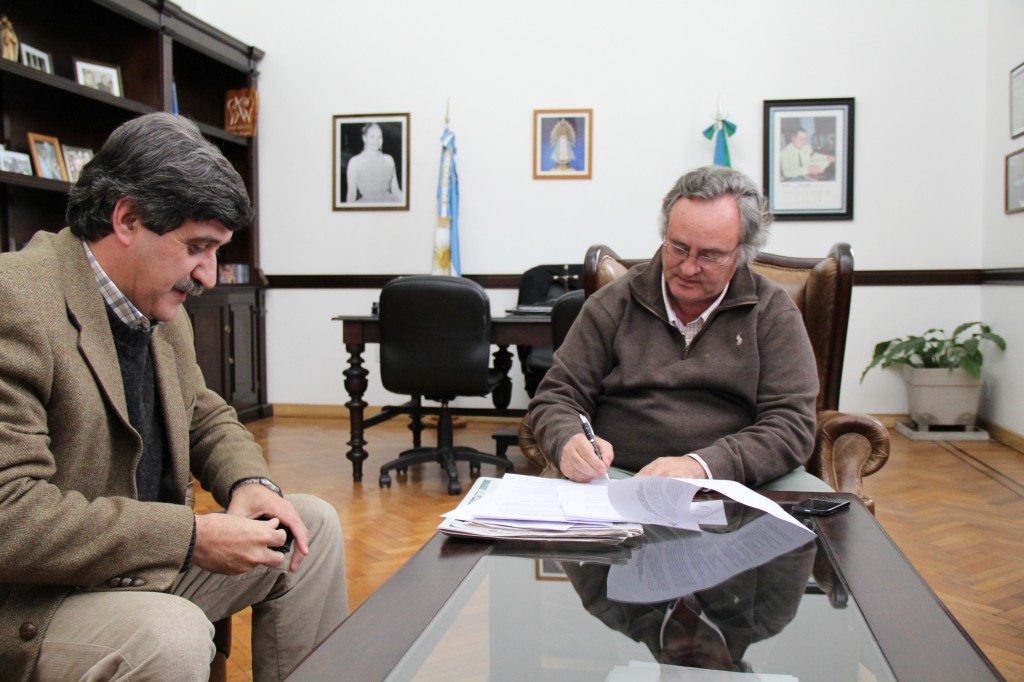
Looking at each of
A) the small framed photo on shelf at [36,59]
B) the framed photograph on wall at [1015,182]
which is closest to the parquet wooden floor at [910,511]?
the framed photograph on wall at [1015,182]

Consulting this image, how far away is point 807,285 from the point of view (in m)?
2.28

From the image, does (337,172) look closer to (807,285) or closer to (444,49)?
(444,49)

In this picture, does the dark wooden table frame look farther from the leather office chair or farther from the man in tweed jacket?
the leather office chair

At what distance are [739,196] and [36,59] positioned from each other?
365 cm

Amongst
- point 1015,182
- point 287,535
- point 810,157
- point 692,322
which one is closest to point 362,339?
point 692,322

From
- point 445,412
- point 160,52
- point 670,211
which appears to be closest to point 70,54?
point 160,52

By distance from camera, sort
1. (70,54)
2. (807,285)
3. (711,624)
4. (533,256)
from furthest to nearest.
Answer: (533,256)
(70,54)
(807,285)
(711,624)

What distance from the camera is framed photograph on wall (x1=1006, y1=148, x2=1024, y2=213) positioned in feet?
13.9

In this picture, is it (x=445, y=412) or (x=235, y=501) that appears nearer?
(x=235, y=501)

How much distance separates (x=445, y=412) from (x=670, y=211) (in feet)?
7.16

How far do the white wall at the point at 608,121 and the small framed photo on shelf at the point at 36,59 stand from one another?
1.55 meters

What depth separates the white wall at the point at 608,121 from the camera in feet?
15.8

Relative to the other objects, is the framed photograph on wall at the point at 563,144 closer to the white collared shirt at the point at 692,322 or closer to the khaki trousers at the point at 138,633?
the white collared shirt at the point at 692,322

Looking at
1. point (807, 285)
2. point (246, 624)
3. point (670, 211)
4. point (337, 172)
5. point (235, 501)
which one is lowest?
point (246, 624)
